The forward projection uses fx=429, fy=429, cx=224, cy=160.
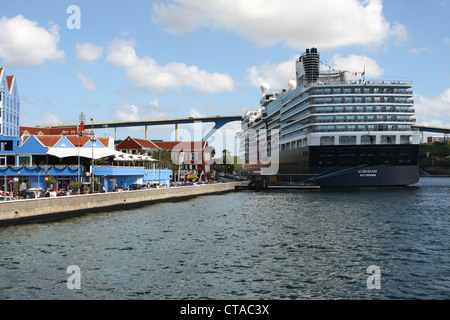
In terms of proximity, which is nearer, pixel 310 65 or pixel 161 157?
pixel 161 157

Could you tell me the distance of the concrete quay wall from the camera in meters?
36.1

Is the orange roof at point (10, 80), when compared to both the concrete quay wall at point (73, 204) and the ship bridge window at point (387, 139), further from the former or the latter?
the ship bridge window at point (387, 139)

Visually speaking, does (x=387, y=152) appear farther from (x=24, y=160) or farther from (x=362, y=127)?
(x=24, y=160)

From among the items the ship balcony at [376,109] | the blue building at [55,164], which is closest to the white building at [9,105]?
the blue building at [55,164]

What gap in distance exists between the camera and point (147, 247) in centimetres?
2712

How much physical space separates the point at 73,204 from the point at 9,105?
59560 millimetres

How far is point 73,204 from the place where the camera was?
44000 millimetres

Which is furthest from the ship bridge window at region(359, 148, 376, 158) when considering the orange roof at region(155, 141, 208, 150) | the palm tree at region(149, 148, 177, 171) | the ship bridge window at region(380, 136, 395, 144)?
the orange roof at region(155, 141, 208, 150)

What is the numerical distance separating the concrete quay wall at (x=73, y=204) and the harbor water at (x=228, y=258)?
212 centimetres

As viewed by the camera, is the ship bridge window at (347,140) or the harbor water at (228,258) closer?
the harbor water at (228,258)

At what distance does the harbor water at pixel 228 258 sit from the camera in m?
18.1

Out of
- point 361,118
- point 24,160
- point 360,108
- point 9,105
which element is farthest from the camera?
point 9,105

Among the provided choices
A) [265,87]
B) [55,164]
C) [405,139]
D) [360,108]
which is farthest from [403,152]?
[265,87]

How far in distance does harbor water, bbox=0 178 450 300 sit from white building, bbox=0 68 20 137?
59.6 meters
